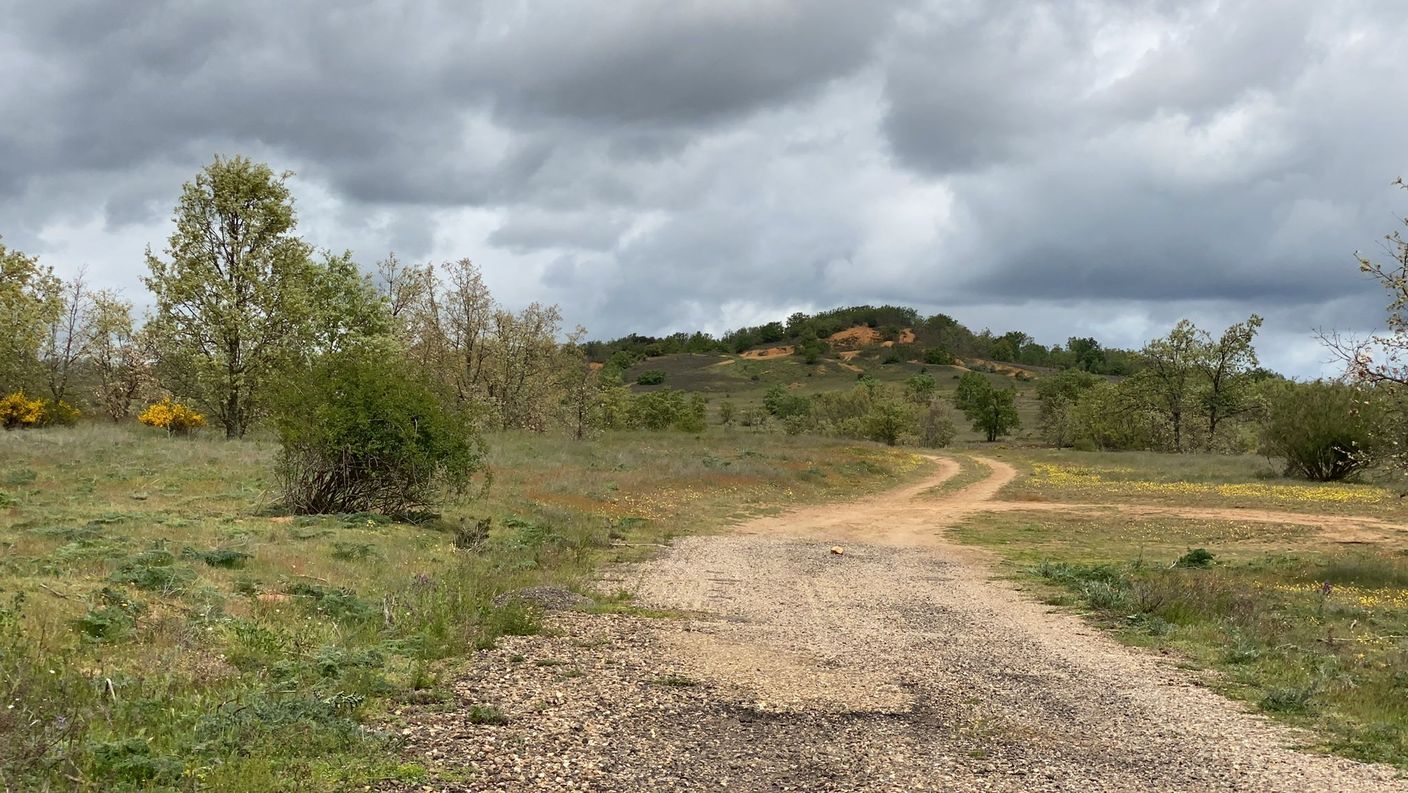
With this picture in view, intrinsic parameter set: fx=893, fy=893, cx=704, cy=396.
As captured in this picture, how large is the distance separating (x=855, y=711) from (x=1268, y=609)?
890 centimetres

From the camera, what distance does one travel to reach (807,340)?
599 ft

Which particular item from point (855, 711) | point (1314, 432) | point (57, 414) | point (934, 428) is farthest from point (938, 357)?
point (855, 711)

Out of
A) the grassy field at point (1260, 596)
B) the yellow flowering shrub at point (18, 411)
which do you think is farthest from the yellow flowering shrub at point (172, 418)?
the grassy field at point (1260, 596)

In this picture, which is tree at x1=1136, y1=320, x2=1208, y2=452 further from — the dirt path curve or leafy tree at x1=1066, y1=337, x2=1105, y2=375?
leafy tree at x1=1066, y1=337, x2=1105, y2=375

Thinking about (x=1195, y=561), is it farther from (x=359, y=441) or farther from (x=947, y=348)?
(x=947, y=348)

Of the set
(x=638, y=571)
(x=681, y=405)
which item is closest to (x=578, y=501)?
(x=638, y=571)

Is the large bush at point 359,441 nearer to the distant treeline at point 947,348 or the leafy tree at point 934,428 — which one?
the leafy tree at point 934,428

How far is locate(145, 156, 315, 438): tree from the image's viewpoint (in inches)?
1499

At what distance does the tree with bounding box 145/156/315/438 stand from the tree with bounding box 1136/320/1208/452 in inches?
2383

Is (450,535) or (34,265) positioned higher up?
(34,265)

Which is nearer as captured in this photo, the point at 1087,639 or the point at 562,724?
the point at 562,724

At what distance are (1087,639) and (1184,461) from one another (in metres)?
46.0

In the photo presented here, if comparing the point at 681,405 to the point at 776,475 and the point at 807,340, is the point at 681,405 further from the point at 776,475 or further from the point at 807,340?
the point at 807,340

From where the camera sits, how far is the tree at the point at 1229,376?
66.6 m
